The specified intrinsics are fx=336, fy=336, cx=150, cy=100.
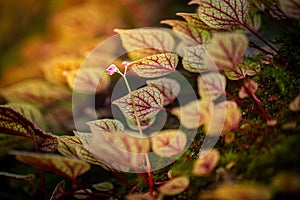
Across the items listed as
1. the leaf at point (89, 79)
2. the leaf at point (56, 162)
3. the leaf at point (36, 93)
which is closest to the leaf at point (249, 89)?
the leaf at point (56, 162)

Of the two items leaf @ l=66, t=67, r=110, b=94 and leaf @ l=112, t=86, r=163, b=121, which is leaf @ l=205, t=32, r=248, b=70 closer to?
leaf @ l=112, t=86, r=163, b=121

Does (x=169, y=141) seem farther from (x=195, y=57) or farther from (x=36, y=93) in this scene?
(x=36, y=93)

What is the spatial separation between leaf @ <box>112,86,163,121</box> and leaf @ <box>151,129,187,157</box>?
0.09 metres

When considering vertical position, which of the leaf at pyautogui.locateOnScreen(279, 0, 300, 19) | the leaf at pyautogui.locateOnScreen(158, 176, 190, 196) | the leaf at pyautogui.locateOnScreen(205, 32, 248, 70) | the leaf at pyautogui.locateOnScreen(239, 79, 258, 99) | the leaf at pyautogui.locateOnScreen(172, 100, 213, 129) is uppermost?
the leaf at pyautogui.locateOnScreen(279, 0, 300, 19)

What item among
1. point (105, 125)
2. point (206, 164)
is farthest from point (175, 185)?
point (105, 125)

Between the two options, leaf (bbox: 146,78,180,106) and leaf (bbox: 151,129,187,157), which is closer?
leaf (bbox: 151,129,187,157)

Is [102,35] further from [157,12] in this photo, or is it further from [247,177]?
[247,177]

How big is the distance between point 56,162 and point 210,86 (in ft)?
0.91

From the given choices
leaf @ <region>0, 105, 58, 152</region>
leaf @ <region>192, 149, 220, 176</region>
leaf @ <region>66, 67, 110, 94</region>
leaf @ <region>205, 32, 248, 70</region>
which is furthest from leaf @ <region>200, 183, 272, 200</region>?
leaf @ <region>66, 67, 110, 94</region>

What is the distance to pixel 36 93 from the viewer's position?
109cm

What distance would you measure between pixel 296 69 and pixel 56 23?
1.11 m

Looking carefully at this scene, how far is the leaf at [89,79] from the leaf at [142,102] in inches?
13.3

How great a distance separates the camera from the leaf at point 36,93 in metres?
1.06

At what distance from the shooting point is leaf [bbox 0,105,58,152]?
1.86 ft
